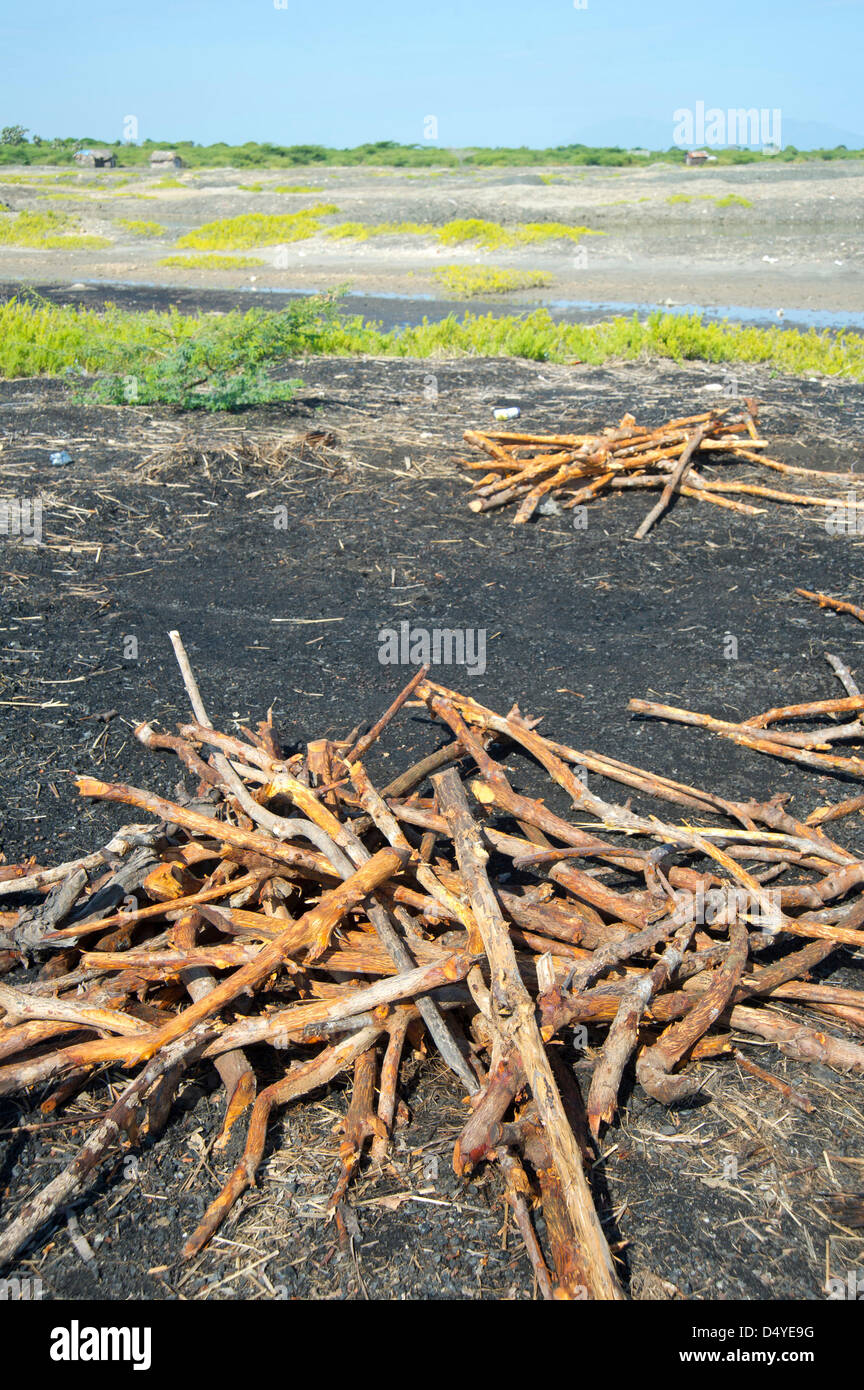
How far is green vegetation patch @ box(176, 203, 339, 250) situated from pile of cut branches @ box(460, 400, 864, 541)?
25.3m

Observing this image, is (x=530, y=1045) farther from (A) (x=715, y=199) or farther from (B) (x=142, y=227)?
(B) (x=142, y=227)

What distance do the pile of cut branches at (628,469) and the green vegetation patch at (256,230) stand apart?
995 inches

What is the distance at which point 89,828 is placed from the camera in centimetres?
394

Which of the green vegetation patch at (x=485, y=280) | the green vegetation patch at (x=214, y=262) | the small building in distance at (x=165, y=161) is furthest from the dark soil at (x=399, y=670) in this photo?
Answer: the small building in distance at (x=165, y=161)

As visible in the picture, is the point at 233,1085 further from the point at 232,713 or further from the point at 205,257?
the point at 205,257

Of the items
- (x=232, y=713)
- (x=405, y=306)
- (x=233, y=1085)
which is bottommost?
(x=233, y=1085)

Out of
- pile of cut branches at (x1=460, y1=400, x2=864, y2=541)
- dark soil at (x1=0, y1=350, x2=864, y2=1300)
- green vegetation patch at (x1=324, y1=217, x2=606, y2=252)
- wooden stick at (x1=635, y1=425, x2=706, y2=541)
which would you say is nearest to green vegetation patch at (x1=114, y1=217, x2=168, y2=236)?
green vegetation patch at (x1=324, y1=217, x2=606, y2=252)

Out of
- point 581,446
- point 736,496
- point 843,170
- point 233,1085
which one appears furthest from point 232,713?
point 843,170

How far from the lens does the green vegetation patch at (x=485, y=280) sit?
20781 millimetres

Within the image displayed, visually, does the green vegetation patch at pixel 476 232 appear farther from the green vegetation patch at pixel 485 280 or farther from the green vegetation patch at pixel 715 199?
the green vegetation patch at pixel 715 199

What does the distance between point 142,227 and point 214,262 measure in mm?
10095

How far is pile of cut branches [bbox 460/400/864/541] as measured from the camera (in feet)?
25.5
